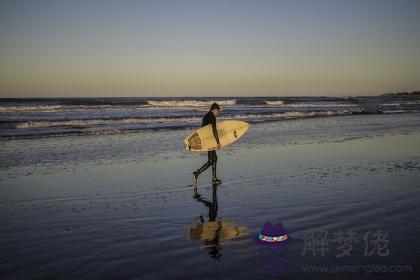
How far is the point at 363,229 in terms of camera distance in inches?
250

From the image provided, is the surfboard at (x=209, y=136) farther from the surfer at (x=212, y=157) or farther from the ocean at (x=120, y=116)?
the ocean at (x=120, y=116)

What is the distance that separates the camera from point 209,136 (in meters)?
11.5

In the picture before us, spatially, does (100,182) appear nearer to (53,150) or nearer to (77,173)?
(77,173)

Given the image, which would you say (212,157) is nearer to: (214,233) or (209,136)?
(209,136)

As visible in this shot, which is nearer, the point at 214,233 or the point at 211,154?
the point at 214,233

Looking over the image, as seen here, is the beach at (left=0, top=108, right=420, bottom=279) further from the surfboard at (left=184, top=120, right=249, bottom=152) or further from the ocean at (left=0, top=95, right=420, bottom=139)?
the ocean at (left=0, top=95, right=420, bottom=139)

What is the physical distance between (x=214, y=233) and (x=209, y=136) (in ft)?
17.4

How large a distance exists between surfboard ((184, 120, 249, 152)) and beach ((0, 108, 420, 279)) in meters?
0.74

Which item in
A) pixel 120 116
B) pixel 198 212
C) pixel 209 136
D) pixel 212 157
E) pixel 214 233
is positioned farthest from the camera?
pixel 120 116

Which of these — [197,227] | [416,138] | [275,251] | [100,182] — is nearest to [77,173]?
[100,182]

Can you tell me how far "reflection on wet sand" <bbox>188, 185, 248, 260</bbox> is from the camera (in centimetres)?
581

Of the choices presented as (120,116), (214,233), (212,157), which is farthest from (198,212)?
(120,116)

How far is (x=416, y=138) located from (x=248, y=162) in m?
9.73

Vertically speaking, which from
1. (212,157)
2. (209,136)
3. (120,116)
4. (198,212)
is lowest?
(198,212)
